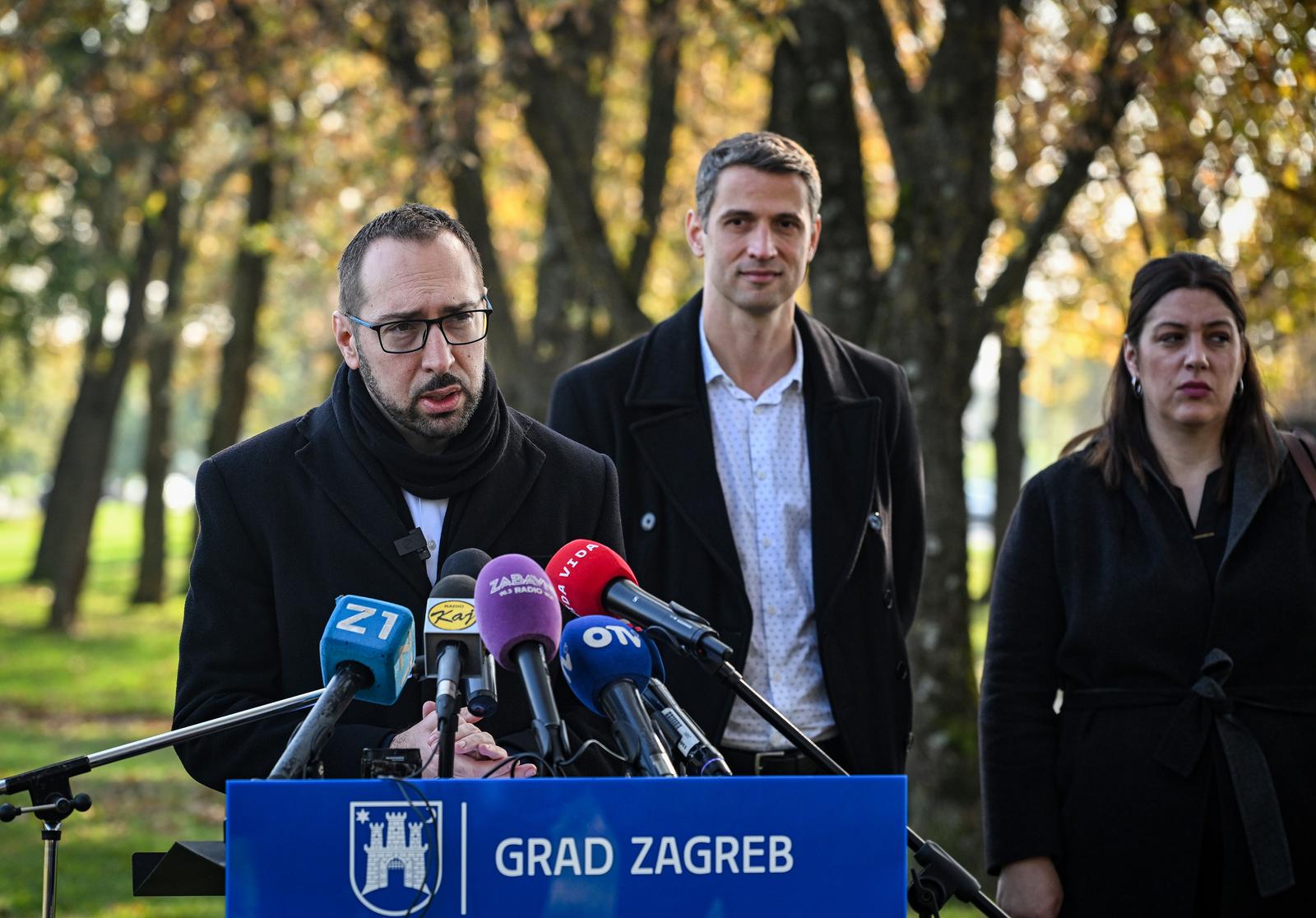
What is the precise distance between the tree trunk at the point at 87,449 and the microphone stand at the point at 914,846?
23920mm

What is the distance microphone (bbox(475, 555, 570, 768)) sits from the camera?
2719 millimetres

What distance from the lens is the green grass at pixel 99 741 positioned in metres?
9.70

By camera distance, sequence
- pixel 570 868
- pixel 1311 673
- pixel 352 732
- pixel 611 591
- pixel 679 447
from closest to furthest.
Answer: pixel 570 868 < pixel 611 591 < pixel 352 732 < pixel 1311 673 < pixel 679 447

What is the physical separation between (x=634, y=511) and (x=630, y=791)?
2513 millimetres

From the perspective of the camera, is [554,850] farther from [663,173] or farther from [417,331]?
[663,173]

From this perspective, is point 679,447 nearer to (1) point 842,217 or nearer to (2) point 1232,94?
(1) point 842,217

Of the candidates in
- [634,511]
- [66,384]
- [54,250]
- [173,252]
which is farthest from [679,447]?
[66,384]

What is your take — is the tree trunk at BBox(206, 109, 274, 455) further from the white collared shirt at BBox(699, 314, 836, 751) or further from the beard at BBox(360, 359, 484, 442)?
the beard at BBox(360, 359, 484, 442)

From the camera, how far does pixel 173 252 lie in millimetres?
27688

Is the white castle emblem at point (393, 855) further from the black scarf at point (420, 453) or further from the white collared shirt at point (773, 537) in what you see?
the white collared shirt at point (773, 537)

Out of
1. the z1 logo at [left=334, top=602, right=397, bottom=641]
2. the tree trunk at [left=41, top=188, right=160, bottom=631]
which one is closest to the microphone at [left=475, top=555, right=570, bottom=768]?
the z1 logo at [left=334, top=602, right=397, bottom=641]

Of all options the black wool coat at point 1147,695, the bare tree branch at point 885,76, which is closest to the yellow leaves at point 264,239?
the bare tree branch at point 885,76

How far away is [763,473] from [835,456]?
9.2 inches

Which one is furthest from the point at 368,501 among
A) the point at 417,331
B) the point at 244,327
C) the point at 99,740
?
the point at 244,327
